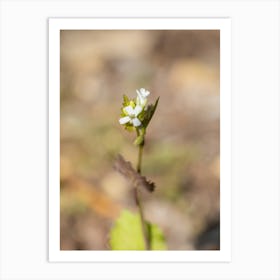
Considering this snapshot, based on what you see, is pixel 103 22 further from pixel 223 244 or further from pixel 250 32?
pixel 223 244

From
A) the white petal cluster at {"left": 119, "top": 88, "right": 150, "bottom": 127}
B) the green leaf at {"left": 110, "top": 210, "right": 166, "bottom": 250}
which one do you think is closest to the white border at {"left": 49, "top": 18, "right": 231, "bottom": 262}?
the green leaf at {"left": 110, "top": 210, "right": 166, "bottom": 250}

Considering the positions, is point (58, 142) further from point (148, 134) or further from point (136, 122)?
point (148, 134)

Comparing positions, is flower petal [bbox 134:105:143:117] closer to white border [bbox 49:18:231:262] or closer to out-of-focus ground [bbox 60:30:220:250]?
white border [bbox 49:18:231:262]

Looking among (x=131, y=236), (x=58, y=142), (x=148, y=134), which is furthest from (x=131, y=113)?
(x=148, y=134)

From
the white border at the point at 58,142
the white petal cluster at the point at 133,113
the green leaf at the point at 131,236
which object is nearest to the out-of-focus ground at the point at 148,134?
the white border at the point at 58,142

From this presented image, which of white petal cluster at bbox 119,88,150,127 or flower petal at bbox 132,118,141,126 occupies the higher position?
white petal cluster at bbox 119,88,150,127
